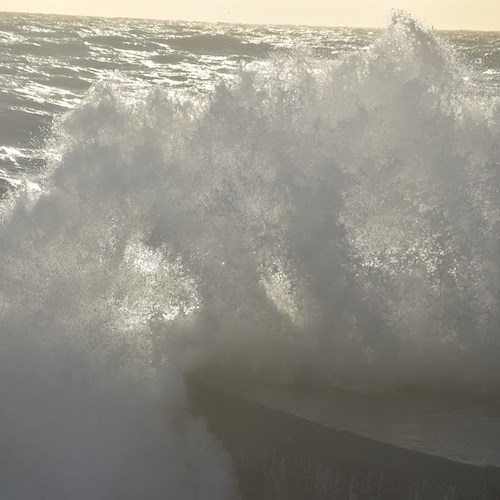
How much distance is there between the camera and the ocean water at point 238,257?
5.25 m

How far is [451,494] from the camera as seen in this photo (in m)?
4.41

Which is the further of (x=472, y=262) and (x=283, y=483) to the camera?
(x=472, y=262)

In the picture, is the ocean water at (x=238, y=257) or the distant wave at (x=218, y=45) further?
the distant wave at (x=218, y=45)

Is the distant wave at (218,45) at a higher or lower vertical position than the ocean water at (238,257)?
lower

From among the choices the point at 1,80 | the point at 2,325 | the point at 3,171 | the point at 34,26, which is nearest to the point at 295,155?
the point at 2,325

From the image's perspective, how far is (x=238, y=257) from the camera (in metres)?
5.92

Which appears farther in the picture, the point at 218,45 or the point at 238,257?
the point at 218,45

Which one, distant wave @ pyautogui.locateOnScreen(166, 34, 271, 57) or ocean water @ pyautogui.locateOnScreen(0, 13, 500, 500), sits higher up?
ocean water @ pyautogui.locateOnScreen(0, 13, 500, 500)

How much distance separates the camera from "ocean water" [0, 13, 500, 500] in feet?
17.2

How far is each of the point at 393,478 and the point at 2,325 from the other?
A: 227 centimetres

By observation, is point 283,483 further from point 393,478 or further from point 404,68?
point 404,68

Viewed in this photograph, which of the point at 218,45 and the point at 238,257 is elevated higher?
the point at 238,257

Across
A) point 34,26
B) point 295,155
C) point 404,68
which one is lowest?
point 34,26

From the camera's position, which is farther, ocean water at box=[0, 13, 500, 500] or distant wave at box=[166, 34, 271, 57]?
distant wave at box=[166, 34, 271, 57]
